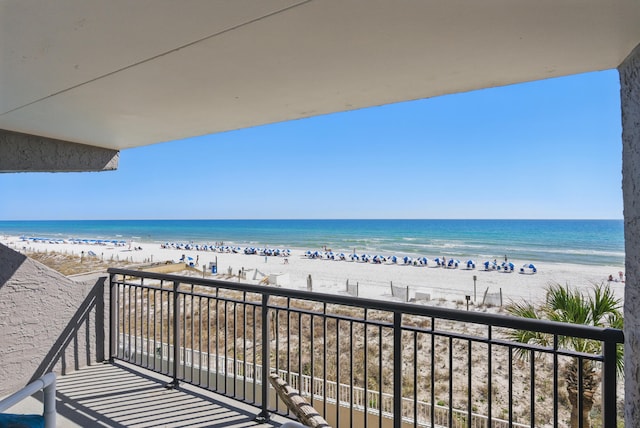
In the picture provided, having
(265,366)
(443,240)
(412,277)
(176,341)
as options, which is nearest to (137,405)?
(176,341)

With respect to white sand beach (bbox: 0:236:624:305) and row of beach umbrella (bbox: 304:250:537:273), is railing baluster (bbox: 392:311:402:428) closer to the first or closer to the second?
white sand beach (bbox: 0:236:624:305)

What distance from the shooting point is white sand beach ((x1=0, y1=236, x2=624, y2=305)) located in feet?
44.4

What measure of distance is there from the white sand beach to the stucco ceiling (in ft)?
34.6

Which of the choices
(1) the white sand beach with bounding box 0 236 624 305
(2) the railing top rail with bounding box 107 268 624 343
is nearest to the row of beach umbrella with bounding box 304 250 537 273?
(1) the white sand beach with bounding box 0 236 624 305

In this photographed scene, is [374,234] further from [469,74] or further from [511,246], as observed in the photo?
[469,74]

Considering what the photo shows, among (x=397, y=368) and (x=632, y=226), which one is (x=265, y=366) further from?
(x=632, y=226)

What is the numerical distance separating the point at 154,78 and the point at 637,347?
2095 mm

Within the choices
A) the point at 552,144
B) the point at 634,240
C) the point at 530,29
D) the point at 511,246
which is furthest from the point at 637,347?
the point at 552,144

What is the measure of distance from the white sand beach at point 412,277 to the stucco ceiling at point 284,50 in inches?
415

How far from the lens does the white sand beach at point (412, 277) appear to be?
533 inches

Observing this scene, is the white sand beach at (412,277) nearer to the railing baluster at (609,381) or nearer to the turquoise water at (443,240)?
the turquoise water at (443,240)

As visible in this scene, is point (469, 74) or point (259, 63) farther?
point (469, 74)

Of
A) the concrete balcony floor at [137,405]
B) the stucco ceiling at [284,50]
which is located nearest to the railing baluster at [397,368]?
the concrete balcony floor at [137,405]

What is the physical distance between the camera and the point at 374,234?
37.8 metres
